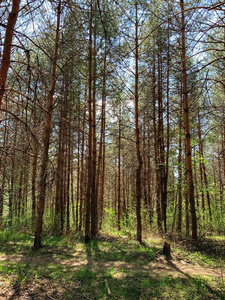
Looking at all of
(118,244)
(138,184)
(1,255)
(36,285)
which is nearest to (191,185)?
(138,184)

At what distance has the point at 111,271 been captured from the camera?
14.1 feet

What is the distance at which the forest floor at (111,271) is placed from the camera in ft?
11.1

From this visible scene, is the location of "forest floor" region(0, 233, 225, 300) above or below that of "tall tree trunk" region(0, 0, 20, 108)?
below

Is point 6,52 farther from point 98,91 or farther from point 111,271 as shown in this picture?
point 98,91

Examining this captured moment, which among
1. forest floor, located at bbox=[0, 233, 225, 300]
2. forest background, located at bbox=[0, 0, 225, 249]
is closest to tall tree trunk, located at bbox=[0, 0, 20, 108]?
forest background, located at bbox=[0, 0, 225, 249]

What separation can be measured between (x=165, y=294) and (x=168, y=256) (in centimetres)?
203

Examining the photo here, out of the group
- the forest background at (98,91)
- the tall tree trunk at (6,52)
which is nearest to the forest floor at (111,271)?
the forest background at (98,91)

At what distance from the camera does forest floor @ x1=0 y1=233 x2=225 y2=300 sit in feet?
11.1

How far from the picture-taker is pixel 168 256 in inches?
207

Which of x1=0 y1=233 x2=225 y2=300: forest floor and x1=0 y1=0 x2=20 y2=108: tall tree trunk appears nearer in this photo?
x1=0 y1=0 x2=20 y2=108: tall tree trunk

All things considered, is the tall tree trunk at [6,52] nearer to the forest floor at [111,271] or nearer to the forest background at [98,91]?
the forest background at [98,91]

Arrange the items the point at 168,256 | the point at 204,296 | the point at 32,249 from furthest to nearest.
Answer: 1. the point at 32,249
2. the point at 168,256
3. the point at 204,296

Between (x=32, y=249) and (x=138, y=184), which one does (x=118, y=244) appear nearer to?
(x=138, y=184)

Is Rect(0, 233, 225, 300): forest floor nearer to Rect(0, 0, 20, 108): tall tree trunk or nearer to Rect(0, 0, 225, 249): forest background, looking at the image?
Rect(0, 0, 225, 249): forest background
